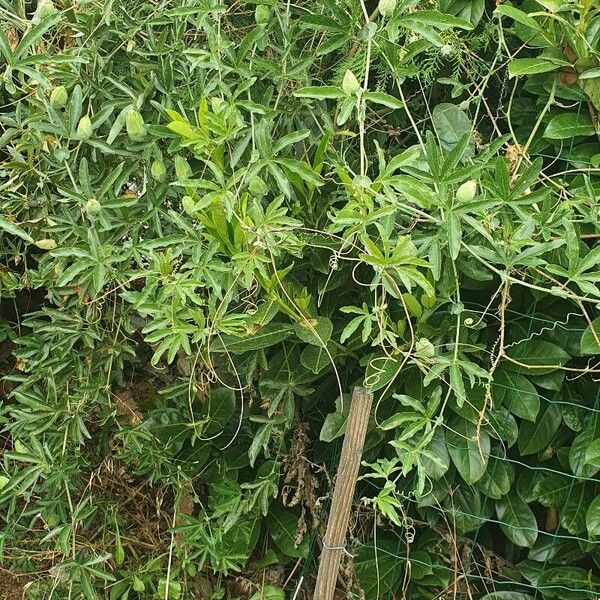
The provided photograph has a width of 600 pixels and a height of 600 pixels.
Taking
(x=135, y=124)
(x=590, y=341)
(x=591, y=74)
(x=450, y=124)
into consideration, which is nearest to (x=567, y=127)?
(x=591, y=74)

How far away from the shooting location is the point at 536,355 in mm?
1726

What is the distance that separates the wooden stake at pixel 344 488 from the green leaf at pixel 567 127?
2.65ft

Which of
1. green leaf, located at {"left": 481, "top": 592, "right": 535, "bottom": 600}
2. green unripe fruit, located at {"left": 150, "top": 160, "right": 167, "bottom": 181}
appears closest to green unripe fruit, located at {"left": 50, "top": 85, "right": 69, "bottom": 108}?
green unripe fruit, located at {"left": 150, "top": 160, "right": 167, "bottom": 181}

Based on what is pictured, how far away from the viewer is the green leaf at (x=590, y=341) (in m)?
1.59

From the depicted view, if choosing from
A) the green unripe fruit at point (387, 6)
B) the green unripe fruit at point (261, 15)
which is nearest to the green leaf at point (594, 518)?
the green unripe fruit at point (387, 6)

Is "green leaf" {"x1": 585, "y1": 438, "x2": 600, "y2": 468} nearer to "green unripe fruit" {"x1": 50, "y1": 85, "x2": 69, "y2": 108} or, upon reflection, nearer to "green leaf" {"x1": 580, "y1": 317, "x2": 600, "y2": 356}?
"green leaf" {"x1": 580, "y1": 317, "x2": 600, "y2": 356}

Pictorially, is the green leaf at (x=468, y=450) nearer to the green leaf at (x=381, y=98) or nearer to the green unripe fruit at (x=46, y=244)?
the green leaf at (x=381, y=98)

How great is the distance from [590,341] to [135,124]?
3.46 ft

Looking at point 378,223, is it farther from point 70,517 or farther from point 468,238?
point 70,517

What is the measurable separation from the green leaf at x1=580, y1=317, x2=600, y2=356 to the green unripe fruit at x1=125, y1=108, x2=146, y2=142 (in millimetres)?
1022

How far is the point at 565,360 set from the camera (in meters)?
1.69

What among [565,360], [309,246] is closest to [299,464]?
[309,246]

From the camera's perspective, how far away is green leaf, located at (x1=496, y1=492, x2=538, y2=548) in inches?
71.1

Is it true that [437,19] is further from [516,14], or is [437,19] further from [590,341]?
[590,341]
